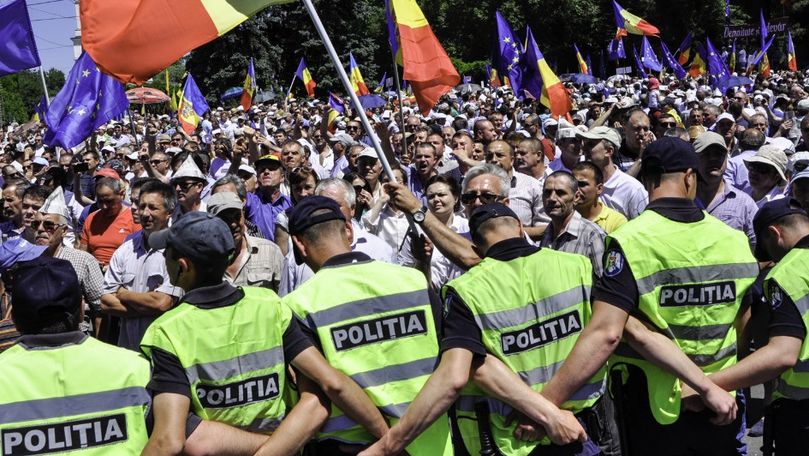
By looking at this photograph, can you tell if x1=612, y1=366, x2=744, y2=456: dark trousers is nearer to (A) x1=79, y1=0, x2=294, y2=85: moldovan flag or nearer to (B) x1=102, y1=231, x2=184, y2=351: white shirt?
(B) x1=102, y1=231, x2=184, y2=351: white shirt

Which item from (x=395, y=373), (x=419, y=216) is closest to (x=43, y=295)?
(x=395, y=373)

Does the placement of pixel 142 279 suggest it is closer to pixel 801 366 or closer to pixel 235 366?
pixel 235 366

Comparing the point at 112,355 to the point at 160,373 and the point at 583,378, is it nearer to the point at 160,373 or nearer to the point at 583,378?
the point at 160,373

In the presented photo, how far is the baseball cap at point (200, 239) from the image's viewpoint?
3.21 m

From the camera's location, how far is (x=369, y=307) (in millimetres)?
3416

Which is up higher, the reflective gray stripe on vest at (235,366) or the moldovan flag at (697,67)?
the reflective gray stripe on vest at (235,366)

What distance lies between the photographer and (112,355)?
9.93 ft

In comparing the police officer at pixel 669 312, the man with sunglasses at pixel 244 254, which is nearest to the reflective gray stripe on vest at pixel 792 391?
the police officer at pixel 669 312

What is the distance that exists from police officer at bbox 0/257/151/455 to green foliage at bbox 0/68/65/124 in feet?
139

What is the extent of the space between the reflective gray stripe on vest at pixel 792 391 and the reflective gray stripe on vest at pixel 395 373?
1615 mm

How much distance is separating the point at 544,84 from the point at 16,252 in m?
7.38

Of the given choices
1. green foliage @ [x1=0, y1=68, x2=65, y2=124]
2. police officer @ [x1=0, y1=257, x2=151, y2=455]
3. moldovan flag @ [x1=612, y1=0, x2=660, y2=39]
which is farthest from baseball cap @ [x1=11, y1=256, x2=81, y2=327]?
green foliage @ [x1=0, y1=68, x2=65, y2=124]

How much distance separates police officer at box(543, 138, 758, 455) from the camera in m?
3.52

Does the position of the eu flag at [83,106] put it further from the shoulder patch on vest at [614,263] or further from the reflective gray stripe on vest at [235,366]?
the shoulder patch on vest at [614,263]
